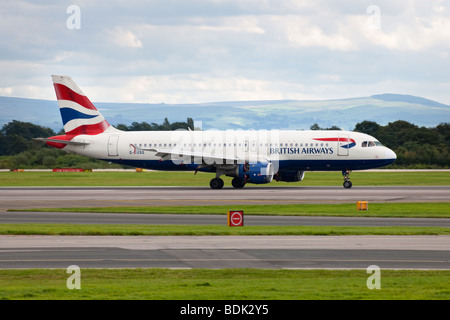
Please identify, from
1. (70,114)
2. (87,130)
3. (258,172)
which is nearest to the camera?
(258,172)

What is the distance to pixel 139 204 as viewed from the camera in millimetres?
42500

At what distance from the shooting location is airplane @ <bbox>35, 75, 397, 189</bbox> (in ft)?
186

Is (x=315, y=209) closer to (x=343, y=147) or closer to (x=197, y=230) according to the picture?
(x=197, y=230)

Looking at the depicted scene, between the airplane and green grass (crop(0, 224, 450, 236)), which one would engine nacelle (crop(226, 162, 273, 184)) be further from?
green grass (crop(0, 224, 450, 236))

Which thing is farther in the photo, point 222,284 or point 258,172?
point 258,172

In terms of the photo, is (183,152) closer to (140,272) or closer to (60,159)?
(140,272)

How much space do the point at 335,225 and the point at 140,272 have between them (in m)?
14.2

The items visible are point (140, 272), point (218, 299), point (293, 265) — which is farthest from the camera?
point (293, 265)

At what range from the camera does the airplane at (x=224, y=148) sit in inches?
2232

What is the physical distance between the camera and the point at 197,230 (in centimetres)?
2794

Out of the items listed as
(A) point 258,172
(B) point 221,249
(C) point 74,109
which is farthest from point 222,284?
(C) point 74,109

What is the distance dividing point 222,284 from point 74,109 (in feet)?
158

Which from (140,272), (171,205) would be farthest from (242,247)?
(171,205)

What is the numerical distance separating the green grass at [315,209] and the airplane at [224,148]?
14.6 meters
